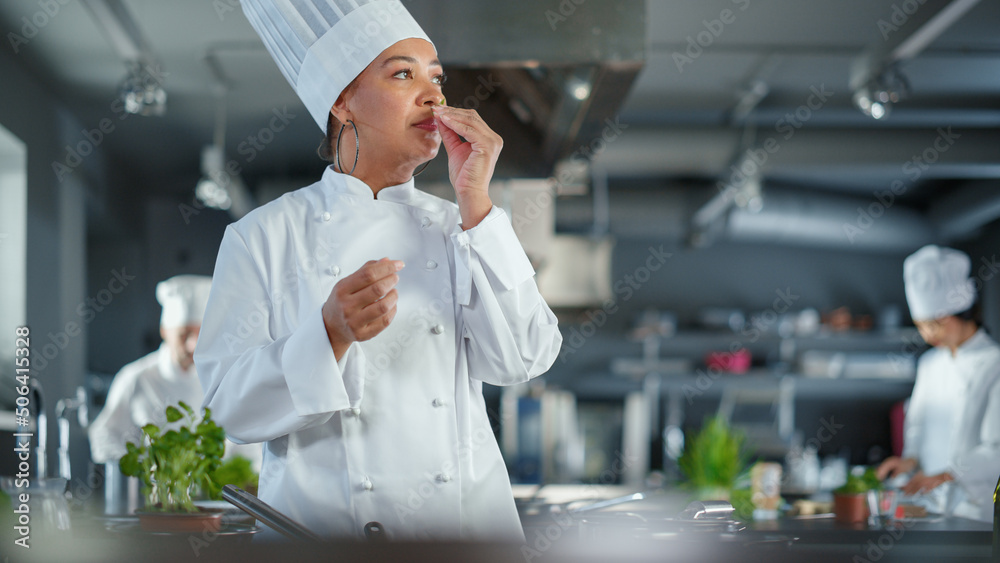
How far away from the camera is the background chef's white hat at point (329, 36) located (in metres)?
1.25

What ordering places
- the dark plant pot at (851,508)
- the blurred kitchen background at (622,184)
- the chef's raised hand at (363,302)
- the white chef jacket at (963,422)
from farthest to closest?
the white chef jacket at (963,422), the blurred kitchen background at (622,184), the dark plant pot at (851,508), the chef's raised hand at (363,302)

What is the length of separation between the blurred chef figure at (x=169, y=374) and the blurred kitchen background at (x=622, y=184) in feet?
0.84

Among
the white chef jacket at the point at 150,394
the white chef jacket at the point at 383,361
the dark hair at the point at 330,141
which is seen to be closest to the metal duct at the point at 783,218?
the white chef jacket at the point at 150,394

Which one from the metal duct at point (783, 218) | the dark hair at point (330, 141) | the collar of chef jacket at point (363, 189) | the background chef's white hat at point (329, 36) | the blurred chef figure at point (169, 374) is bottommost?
the blurred chef figure at point (169, 374)

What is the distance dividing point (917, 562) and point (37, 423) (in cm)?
145

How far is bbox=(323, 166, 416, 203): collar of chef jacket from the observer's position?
125 cm

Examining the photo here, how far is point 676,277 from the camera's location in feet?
22.4

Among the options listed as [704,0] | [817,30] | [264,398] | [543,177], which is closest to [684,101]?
[817,30]

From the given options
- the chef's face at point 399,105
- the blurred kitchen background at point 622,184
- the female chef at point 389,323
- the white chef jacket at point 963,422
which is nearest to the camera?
the female chef at point 389,323

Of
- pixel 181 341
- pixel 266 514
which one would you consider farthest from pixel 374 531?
pixel 181 341

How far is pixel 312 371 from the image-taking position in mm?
1024

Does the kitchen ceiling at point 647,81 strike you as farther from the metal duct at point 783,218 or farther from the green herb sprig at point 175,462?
the green herb sprig at point 175,462

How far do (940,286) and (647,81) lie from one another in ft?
5.78

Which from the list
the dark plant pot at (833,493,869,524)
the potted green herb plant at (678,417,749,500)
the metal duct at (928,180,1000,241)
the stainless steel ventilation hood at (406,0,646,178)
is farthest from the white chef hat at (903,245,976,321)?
the metal duct at (928,180,1000,241)
